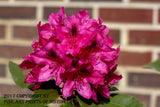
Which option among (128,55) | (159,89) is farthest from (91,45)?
(159,89)

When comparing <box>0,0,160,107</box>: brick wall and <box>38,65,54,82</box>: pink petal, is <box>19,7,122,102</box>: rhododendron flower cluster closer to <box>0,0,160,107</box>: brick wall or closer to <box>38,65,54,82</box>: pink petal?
<box>38,65,54,82</box>: pink petal

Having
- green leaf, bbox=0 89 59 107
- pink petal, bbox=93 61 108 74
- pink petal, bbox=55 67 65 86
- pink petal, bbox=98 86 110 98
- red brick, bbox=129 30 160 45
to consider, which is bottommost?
green leaf, bbox=0 89 59 107

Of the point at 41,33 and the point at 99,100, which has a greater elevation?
the point at 41,33

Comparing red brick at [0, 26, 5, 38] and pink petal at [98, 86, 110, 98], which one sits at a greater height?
red brick at [0, 26, 5, 38]

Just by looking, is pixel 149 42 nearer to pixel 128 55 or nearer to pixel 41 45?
pixel 128 55

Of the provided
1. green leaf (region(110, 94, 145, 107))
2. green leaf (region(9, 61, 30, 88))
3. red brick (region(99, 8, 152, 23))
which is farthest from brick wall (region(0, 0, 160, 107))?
green leaf (region(110, 94, 145, 107))

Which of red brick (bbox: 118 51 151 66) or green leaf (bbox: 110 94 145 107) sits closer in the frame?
green leaf (bbox: 110 94 145 107)

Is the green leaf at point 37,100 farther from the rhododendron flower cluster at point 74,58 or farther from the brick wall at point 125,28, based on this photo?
the brick wall at point 125,28
